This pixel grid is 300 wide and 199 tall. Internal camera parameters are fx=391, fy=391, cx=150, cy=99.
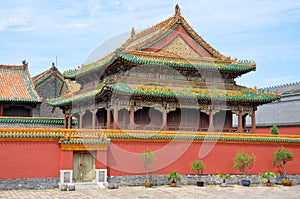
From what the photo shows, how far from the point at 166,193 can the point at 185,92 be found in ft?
26.0

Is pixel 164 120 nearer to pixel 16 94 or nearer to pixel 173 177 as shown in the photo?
pixel 173 177

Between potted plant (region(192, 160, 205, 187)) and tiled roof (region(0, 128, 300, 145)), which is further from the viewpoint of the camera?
potted plant (region(192, 160, 205, 187))

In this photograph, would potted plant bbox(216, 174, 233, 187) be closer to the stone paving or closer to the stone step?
the stone paving

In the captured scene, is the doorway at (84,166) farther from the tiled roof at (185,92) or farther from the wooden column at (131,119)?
the tiled roof at (185,92)

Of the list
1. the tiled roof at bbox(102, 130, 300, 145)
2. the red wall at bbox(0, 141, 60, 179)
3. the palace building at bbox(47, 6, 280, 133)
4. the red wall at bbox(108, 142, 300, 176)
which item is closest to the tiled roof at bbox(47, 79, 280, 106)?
the palace building at bbox(47, 6, 280, 133)

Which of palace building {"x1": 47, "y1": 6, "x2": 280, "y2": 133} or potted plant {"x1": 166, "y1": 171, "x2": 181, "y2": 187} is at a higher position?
palace building {"x1": 47, "y1": 6, "x2": 280, "y2": 133}

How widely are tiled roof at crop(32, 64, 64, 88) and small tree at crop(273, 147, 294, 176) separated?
82.3 ft

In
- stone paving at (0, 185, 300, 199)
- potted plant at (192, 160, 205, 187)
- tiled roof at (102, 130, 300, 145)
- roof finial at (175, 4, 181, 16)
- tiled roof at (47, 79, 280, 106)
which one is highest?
roof finial at (175, 4, 181, 16)

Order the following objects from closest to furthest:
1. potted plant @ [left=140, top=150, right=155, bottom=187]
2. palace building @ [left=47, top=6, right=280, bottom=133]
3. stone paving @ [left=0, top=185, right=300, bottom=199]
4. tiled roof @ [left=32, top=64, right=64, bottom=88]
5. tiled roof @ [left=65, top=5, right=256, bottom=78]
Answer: stone paving @ [left=0, top=185, right=300, bottom=199] < potted plant @ [left=140, top=150, right=155, bottom=187] < palace building @ [left=47, top=6, right=280, bottom=133] < tiled roof @ [left=65, top=5, right=256, bottom=78] < tiled roof @ [left=32, top=64, right=64, bottom=88]

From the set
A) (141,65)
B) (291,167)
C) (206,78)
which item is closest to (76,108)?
(141,65)

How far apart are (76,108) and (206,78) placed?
1010 centimetres

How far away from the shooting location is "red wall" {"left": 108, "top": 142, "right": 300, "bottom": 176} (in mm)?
21141

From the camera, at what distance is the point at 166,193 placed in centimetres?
1872

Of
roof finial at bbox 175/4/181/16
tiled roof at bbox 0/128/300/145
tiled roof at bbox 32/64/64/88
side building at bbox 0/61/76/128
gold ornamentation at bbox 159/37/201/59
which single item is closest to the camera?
tiled roof at bbox 0/128/300/145
